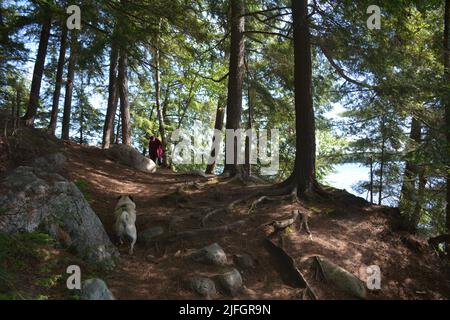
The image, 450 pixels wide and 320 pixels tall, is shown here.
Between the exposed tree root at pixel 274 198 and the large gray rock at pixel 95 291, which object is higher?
the exposed tree root at pixel 274 198

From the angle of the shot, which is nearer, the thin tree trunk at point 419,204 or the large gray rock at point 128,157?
the thin tree trunk at point 419,204

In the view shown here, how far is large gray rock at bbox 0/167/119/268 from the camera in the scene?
6.16m

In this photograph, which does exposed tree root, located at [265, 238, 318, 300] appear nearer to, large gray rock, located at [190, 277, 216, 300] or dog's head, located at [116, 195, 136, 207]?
large gray rock, located at [190, 277, 216, 300]

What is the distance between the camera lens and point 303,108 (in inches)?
381

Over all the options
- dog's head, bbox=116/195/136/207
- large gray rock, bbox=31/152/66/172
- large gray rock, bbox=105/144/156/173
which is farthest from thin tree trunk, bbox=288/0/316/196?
large gray rock, bbox=105/144/156/173

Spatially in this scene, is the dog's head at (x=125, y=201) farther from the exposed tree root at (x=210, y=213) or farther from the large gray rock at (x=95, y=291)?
the large gray rock at (x=95, y=291)

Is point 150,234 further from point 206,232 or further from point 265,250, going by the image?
point 265,250

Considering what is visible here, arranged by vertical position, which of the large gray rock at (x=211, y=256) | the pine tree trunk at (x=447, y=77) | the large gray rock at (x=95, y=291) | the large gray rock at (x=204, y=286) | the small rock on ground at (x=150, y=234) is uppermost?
the pine tree trunk at (x=447, y=77)

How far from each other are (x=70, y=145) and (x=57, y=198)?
Result: 319 inches

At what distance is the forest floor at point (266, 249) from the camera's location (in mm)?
6316

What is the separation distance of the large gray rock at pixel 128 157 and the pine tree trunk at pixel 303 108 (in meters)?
7.42

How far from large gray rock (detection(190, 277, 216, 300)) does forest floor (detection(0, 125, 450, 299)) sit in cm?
12

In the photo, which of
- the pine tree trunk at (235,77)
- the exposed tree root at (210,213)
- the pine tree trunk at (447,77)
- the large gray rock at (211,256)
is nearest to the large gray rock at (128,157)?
the pine tree trunk at (235,77)

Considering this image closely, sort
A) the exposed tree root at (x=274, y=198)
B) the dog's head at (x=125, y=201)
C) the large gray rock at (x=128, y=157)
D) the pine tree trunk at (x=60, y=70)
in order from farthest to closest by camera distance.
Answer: the large gray rock at (x=128, y=157)
the pine tree trunk at (x=60, y=70)
the exposed tree root at (x=274, y=198)
the dog's head at (x=125, y=201)
